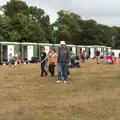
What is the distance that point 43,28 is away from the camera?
243 ft

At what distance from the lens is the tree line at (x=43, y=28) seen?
62.9 m

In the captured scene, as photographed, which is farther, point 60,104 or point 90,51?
point 90,51

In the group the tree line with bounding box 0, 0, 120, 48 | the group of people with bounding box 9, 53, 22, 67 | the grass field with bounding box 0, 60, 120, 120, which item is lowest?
the grass field with bounding box 0, 60, 120, 120

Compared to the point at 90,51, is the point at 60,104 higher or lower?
lower

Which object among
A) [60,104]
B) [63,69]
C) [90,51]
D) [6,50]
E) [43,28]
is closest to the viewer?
[60,104]

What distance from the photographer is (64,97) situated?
1016cm

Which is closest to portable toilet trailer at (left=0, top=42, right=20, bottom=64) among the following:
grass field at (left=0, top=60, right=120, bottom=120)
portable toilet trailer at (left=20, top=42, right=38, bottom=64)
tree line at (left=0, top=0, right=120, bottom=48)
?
portable toilet trailer at (left=20, top=42, right=38, bottom=64)

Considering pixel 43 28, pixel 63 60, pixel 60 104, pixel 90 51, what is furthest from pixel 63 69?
pixel 43 28

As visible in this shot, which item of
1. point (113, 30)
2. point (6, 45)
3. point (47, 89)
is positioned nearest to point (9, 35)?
point (6, 45)

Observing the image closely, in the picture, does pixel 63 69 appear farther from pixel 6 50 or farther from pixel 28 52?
pixel 28 52

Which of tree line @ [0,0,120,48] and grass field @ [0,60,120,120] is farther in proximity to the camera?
→ tree line @ [0,0,120,48]

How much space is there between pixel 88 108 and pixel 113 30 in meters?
110

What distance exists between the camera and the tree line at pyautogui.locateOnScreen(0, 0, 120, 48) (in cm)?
6288

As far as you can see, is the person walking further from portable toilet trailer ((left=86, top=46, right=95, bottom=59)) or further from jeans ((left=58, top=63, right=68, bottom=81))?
portable toilet trailer ((left=86, top=46, right=95, bottom=59))
